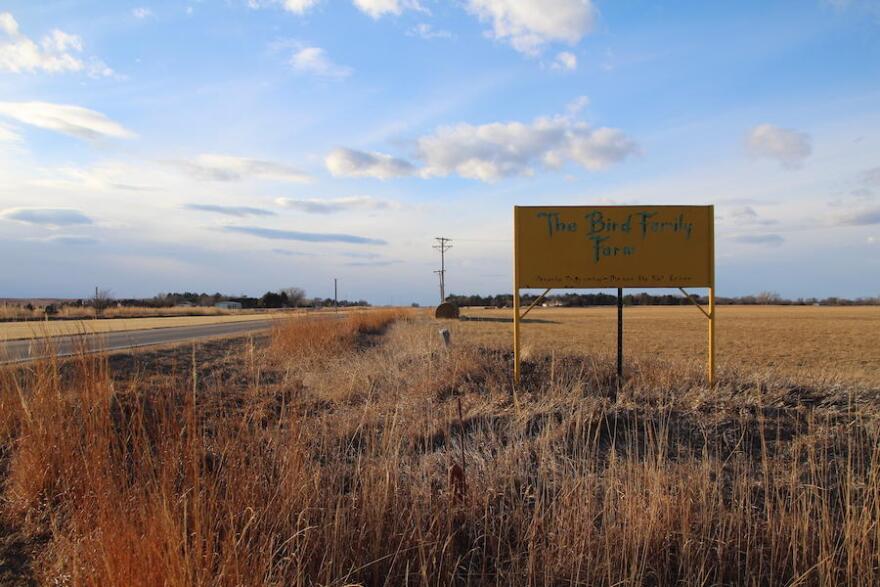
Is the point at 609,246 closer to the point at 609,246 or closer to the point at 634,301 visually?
the point at 609,246

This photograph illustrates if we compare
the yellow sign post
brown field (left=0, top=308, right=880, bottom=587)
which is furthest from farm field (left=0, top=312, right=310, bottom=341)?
the yellow sign post

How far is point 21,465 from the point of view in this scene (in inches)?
165

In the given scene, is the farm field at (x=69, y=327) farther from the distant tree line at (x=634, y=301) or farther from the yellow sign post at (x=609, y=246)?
the distant tree line at (x=634, y=301)

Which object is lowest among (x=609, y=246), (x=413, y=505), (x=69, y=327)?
(x=413, y=505)

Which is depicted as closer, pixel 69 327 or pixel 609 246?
pixel 69 327

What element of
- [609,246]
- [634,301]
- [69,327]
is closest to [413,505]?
[69,327]

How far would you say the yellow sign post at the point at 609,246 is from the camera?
27.0ft

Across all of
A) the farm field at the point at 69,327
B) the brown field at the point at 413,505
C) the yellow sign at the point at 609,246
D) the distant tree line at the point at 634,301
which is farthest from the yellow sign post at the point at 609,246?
the distant tree line at the point at 634,301

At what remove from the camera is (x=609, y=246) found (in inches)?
324

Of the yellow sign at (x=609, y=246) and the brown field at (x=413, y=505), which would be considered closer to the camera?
the brown field at (x=413, y=505)

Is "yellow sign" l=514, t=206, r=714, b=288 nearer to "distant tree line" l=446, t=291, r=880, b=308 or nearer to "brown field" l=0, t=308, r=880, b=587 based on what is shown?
"brown field" l=0, t=308, r=880, b=587

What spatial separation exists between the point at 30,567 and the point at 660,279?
8.02 meters

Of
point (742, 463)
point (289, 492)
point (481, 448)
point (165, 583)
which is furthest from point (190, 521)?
point (742, 463)

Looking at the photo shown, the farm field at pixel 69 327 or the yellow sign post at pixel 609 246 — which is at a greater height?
the yellow sign post at pixel 609 246
